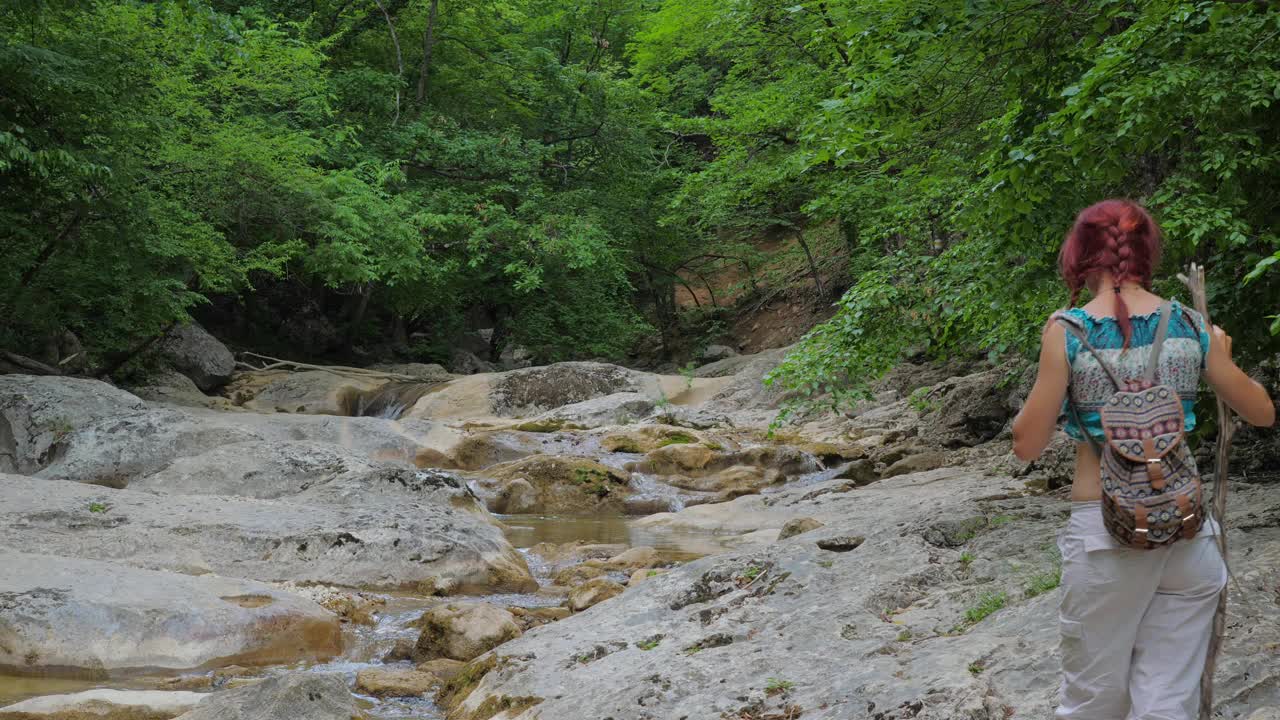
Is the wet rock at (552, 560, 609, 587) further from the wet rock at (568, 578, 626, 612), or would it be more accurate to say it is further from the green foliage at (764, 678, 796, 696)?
the green foliage at (764, 678, 796, 696)

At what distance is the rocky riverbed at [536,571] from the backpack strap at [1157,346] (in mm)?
1154

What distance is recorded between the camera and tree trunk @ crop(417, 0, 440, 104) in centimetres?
2503

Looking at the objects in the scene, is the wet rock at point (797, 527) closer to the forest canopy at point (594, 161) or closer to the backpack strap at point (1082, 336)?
the forest canopy at point (594, 161)

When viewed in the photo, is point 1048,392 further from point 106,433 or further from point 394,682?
point 106,433

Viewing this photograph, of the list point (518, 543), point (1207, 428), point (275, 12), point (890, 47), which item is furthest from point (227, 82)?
point (1207, 428)

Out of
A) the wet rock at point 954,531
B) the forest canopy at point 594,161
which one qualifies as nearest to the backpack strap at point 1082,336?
the forest canopy at point 594,161

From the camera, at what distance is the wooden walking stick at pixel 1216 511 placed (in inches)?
92.7

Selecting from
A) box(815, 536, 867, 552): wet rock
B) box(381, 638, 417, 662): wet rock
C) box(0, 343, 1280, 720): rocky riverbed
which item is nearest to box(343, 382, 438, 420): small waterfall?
box(0, 343, 1280, 720): rocky riverbed

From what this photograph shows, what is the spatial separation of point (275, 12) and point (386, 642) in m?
21.6

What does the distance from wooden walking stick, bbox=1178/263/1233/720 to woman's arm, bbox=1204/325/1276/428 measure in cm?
3

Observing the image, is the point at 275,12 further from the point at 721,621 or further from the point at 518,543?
the point at 721,621

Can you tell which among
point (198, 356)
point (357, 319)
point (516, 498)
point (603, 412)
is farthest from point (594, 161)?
point (516, 498)

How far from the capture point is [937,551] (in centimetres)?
490

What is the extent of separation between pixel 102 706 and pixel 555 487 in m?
8.44
